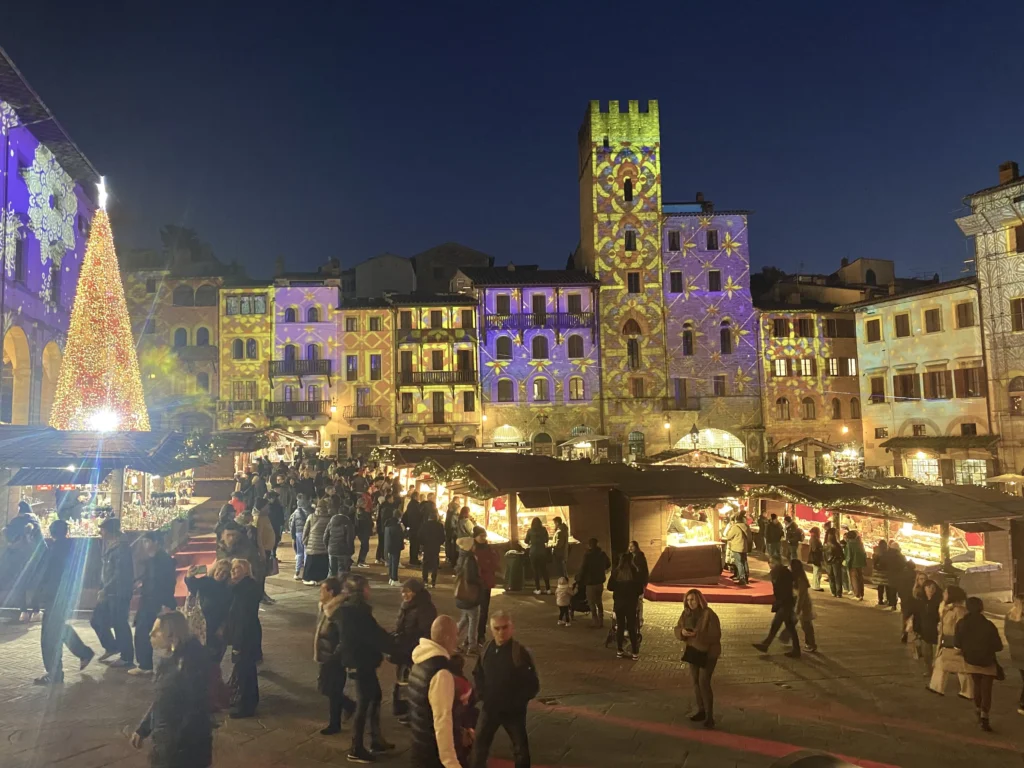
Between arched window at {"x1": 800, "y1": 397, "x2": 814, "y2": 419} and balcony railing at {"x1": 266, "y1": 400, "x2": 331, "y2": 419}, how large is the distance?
27405mm

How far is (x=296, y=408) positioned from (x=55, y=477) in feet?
88.6

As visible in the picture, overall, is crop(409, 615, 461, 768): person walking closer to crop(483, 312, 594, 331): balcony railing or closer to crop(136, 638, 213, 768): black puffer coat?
crop(136, 638, 213, 768): black puffer coat

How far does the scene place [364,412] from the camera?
4484 cm

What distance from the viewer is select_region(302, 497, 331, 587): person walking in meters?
13.2

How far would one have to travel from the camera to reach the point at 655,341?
148 ft

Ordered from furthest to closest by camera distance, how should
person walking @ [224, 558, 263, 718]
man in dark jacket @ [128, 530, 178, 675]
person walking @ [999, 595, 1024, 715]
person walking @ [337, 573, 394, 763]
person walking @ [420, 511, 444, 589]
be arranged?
person walking @ [420, 511, 444, 589], man in dark jacket @ [128, 530, 178, 675], person walking @ [999, 595, 1024, 715], person walking @ [224, 558, 263, 718], person walking @ [337, 573, 394, 763]

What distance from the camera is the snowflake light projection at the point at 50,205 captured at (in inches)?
988

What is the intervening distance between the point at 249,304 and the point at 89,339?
2478 cm

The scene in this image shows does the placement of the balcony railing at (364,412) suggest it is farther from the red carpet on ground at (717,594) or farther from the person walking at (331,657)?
the person walking at (331,657)

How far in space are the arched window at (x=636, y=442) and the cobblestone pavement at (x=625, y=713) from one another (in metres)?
33.0

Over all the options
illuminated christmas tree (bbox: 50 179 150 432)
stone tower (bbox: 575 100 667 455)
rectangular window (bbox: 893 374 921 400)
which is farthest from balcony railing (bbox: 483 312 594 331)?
illuminated christmas tree (bbox: 50 179 150 432)

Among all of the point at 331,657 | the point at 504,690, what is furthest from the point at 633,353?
the point at 504,690

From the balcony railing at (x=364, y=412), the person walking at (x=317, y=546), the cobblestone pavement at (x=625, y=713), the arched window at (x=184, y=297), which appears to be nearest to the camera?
the cobblestone pavement at (x=625, y=713)

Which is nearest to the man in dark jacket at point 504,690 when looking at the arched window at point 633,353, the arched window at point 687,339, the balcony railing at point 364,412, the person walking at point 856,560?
the person walking at point 856,560
